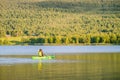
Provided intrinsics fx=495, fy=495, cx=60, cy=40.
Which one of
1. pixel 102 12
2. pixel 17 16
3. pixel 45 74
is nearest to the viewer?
pixel 45 74

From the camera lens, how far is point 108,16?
18850cm

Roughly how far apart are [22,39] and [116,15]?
60.1 metres

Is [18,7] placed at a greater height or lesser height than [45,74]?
greater

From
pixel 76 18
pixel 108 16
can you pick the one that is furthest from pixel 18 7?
pixel 108 16

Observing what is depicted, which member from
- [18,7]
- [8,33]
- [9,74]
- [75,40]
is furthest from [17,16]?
[9,74]

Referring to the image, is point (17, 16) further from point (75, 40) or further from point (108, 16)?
point (75, 40)

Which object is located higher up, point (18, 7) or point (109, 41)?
point (18, 7)

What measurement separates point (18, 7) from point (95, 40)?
73600mm

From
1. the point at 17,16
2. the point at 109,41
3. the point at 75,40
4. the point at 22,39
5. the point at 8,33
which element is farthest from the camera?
the point at 17,16

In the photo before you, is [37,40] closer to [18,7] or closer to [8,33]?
[8,33]

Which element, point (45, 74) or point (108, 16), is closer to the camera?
point (45, 74)

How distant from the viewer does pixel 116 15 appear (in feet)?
621

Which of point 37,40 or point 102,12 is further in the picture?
point 102,12

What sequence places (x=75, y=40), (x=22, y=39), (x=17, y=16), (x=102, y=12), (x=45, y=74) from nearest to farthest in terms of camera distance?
1. (x=45, y=74)
2. (x=75, y=40)
3. (x=22, y=39)
4. (x=17, y=16)
5. (x=102, y=12)
